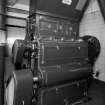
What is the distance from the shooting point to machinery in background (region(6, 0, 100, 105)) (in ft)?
7.09

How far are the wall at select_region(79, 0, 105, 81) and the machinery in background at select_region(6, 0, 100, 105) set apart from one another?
197mm

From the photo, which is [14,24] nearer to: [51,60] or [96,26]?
[51,60]

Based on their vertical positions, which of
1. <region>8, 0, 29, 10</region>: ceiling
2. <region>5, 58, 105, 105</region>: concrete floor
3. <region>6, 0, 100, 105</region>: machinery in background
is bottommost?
<region>5, 58, 105, 105</region>: concrete floor

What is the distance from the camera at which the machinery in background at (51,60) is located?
2.16 metres

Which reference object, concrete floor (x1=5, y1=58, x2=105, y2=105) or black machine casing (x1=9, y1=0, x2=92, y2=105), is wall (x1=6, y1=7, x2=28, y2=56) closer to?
black machine casing (x1=9, y1=0, x2=92, y2=105)

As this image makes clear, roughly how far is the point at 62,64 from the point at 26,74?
0.86 metres

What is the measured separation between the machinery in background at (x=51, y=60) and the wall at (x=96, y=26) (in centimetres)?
20

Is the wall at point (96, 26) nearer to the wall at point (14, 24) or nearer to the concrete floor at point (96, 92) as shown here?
the concrete floor at point (96, 92)

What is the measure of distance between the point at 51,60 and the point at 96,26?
6.03 feet

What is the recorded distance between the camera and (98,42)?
10.1 feet

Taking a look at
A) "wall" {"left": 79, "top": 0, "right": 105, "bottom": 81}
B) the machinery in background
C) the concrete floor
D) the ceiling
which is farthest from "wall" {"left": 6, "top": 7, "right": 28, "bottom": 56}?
"wall" {"left": 79, "top": 0, "right": 105, "bottom": 81}

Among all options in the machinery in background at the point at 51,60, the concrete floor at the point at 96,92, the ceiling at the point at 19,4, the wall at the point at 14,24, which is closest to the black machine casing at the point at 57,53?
the machinery in background at the point at 51,60

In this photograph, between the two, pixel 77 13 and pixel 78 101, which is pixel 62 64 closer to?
pixel 78 101

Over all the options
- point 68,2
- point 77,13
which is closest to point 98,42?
point 77,13
